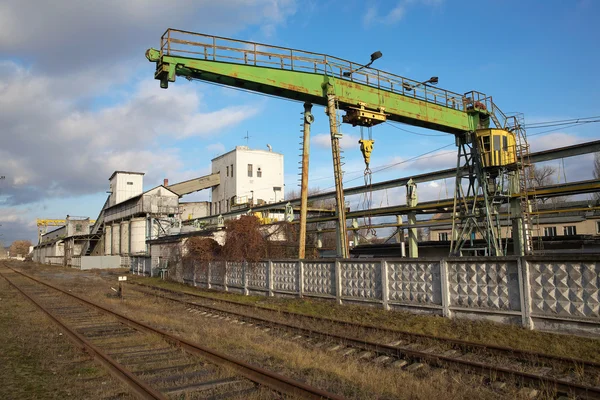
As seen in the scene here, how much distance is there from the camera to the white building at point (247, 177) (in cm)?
5866

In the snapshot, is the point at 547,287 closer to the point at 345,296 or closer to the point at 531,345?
the point at 531,345

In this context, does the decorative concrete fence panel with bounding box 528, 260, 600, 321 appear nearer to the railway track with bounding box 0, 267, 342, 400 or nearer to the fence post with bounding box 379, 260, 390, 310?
the fence post with bounding box 379, 260, 390, 310

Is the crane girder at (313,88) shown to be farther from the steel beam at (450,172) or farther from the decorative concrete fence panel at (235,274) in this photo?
the decorative concrete fence panel at (235,274)

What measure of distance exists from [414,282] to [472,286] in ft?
5.34

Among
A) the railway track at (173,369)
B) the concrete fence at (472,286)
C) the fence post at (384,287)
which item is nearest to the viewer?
the railway track at (173,369)

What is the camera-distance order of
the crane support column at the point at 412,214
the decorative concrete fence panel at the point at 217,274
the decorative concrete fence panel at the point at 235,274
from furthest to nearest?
the crane support column at the point at 412,214 → the decorative concrete fence panel at the point at 217,274 → the decorative concrete fence panel at the point at 235,274

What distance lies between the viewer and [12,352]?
28.0ft

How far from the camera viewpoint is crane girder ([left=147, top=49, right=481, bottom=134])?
1455 cm

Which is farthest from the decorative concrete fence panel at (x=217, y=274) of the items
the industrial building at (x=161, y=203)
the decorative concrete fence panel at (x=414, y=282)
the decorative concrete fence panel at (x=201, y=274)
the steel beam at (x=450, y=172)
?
the industrial building at (x=161, y=203)

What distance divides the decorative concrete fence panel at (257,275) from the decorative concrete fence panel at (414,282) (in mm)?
6496

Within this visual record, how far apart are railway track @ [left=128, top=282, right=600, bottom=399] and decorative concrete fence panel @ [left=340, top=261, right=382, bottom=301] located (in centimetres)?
189

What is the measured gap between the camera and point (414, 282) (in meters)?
11.4

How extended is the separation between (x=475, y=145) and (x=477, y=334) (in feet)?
38.3

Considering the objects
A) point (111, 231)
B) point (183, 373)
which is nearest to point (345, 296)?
point (183, 373)
